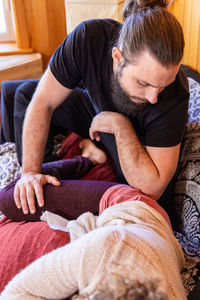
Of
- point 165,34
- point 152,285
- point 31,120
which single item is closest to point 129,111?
point 165,34

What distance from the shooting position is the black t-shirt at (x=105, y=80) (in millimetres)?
1237

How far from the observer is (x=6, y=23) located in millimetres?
2732

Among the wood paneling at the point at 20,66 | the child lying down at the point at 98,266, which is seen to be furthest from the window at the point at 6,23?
the child lying down at the point at 98,266

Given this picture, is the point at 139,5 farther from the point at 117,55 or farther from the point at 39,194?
the point at 39,194

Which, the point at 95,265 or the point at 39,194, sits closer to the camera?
the point at 95,265

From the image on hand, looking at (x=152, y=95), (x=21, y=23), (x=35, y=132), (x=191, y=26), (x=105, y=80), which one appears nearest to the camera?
(x=152, y=95)

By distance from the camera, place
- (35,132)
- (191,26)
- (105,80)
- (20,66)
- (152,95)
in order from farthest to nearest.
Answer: (20,66) → (191,26) → (35,132) → (105,80) → (152,95)

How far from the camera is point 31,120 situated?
4.90 feet

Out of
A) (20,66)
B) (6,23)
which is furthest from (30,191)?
(6,23)

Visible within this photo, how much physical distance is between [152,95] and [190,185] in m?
0.43

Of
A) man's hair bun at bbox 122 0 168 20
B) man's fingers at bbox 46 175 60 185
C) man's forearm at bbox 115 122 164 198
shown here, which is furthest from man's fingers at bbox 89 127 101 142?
man's hair bun at bbox 122 0 168 20

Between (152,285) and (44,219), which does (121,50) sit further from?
(152,285)

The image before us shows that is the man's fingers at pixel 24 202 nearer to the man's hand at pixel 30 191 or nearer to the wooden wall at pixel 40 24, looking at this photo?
the man's hand at pixel 30 191

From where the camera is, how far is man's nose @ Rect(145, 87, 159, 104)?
1.14 metres
